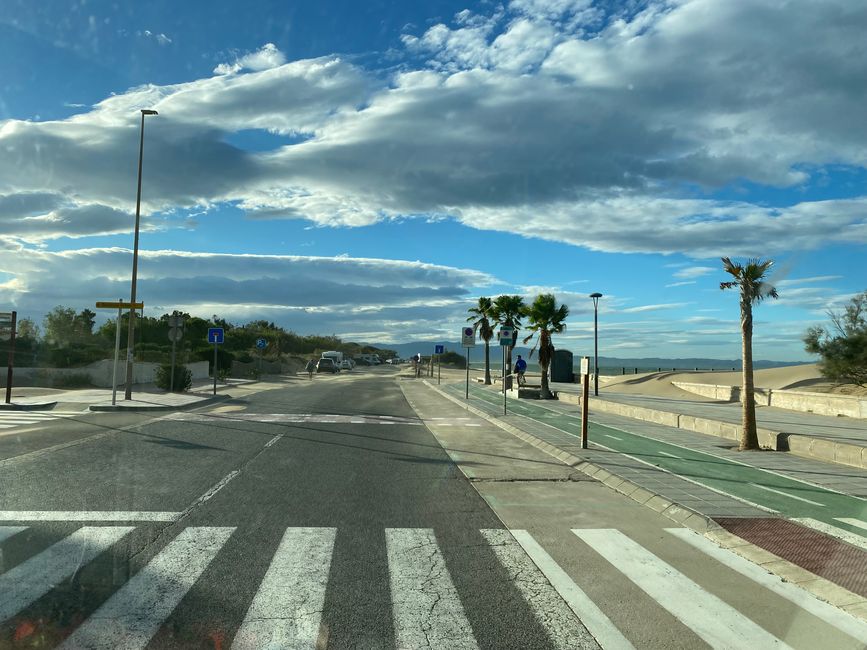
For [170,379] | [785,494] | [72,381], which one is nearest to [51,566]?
[785,494]

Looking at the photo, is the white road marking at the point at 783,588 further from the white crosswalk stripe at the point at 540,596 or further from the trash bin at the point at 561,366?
the trash bin at the point at 561,366

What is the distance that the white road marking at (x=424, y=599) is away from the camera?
452cm

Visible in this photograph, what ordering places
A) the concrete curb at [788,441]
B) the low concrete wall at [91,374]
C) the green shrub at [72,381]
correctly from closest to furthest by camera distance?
the concrete curb at [788,441]
the green shrub at [72,381]
the low concrete wall at [91,374]

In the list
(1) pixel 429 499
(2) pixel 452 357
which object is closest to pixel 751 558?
(1) pixel 429 499

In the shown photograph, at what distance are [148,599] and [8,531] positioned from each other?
107 inches

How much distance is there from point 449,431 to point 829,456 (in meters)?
8.43

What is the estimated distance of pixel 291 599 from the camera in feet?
16.9

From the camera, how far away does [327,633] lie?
455 centimetres

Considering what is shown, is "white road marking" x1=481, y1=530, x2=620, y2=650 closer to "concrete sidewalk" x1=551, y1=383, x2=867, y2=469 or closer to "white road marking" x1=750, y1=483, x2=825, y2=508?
"white road marking" x1=750, y1=483, x2=825, y2=508

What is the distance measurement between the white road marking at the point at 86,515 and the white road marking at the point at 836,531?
6.72m

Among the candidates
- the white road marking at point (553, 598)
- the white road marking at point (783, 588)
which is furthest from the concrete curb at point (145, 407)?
the white road marking at point (783, 588)

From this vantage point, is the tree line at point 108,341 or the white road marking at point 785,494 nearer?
the white road marking at point 785,494

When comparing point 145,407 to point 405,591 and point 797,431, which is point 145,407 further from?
point 405,591

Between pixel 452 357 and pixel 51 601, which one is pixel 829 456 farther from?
pixel 452 357
